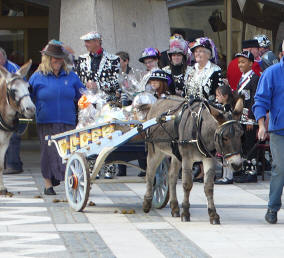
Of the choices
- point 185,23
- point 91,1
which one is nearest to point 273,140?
point 91,1

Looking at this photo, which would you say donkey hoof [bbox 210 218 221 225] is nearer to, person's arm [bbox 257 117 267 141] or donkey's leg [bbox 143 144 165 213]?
person's arm [bbox 257 117 267 141]

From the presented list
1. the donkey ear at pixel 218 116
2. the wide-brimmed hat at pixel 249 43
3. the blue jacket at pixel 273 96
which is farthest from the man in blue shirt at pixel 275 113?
the wide-brimmed hat at pixel 249 43

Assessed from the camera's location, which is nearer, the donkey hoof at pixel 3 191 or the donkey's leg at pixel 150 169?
the donkey's leg at pixel 150 169

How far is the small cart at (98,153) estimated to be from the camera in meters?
9.84

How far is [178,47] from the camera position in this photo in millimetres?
12906

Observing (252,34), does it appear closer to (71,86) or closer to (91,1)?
(91,1)

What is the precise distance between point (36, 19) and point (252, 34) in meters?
5.24

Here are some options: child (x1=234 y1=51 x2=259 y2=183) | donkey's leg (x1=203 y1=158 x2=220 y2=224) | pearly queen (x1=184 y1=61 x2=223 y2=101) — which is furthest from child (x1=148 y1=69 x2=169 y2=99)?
child (x1=234 y1=51 x2=259 y2=183)

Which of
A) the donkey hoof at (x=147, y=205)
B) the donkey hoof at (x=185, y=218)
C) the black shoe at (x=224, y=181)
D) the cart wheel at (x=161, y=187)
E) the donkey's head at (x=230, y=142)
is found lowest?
the black shoe at (x=224, y=181)

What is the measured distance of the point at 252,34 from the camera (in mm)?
19250

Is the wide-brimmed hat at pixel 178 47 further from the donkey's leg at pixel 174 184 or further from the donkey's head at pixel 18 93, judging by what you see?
the donkey's leg at pixel 174 184

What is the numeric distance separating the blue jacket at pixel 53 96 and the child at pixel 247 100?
2.74 m

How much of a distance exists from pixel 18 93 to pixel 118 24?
5290 millimetres

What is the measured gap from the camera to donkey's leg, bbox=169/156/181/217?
9.83 m
